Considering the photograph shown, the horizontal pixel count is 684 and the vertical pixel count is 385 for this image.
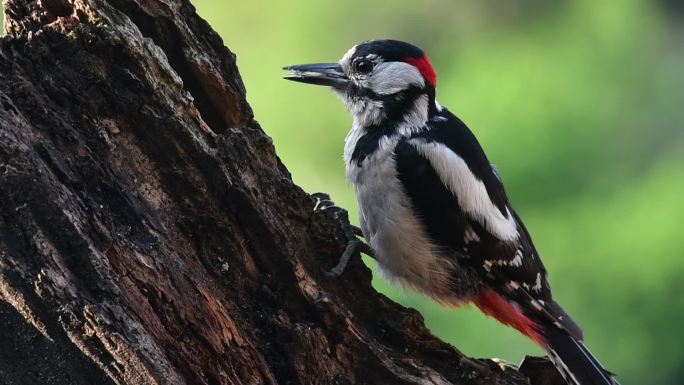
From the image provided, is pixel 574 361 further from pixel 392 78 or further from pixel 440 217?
pixel 392 78

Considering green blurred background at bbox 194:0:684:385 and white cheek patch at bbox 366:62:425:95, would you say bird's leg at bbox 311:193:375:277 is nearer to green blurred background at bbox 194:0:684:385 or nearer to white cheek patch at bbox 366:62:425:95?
white cheek patch at bbox 366:62:425:95

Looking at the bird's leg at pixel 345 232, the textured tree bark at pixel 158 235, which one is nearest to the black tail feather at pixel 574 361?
the textured tree bark at pixel 158 235

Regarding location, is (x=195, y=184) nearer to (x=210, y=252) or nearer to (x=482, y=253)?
(x=210, y=252)

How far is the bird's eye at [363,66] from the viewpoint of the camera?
2.25 meters

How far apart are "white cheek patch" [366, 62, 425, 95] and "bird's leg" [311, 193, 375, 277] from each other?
34cm

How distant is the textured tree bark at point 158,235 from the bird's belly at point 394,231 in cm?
25

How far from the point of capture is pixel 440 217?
2.04m

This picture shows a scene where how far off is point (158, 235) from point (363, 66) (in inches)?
37.9

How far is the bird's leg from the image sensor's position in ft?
5.78

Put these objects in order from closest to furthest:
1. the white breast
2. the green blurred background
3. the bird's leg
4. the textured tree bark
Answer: the textured tree bark
the bird's leg
the white breast
the green blurred background

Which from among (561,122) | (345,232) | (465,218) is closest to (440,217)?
(465,218)

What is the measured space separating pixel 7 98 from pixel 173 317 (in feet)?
1.45

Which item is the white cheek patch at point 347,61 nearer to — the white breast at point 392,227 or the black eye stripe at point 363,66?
the black eye stripe at point 363,66

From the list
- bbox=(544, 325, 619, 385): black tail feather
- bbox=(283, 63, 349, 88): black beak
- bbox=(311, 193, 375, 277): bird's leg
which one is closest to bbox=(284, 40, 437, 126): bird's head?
bbox=(283, 63, 349, 88): black beak
